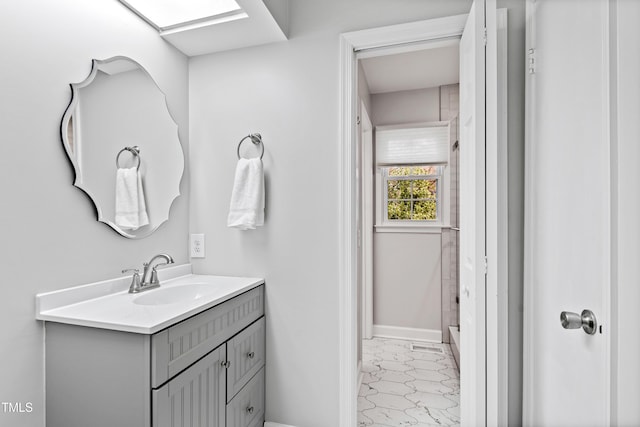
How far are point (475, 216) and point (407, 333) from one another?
88.0 inches

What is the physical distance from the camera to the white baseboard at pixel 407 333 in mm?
3189

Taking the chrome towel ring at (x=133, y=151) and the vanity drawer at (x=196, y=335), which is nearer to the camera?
the vanity drawer at (x=196, y=335)

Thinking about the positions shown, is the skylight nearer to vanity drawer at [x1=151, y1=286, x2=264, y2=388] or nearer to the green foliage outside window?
vanity drawer at [x1=151, y1=286, x2=264, y2=388]

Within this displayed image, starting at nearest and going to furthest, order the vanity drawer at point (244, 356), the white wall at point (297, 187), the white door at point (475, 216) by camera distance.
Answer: the white door at point (475, 216) < the vanity drawer at point (244, 356) < the white wall at point (297, 187)

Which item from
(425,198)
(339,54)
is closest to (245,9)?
(339,54)

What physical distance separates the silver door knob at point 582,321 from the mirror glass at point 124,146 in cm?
173

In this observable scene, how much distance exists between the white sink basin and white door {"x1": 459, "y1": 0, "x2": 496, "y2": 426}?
3.84 feet

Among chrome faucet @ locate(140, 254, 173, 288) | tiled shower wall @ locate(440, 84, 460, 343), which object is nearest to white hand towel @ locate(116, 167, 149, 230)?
chrome faucet @ locate(140, 254, 173, 288)

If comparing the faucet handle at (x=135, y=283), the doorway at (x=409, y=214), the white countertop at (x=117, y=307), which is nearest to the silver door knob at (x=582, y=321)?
the white countertop at (x=117, y=307)

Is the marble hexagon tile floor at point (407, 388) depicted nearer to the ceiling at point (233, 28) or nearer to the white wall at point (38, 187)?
the white wall at point (38, 187)

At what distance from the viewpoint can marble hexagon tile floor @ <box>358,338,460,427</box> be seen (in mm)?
1970

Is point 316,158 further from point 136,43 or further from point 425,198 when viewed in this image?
point 425,198

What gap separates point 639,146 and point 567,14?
61 centimetres

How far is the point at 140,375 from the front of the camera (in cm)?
106
